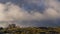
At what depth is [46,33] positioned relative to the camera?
190 meters

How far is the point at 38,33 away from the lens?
19738 cm

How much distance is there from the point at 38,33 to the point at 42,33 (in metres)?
6.00

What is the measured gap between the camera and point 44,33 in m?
193

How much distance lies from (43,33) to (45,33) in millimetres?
8657

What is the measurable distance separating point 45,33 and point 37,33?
437 inches

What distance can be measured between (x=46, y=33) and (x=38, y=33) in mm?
12894

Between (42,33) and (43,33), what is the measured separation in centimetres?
184

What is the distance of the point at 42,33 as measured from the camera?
Result: 652 feet

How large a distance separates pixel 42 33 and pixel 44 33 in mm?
5886

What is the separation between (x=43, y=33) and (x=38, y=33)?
305 inches

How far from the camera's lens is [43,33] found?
19975 centimetres
